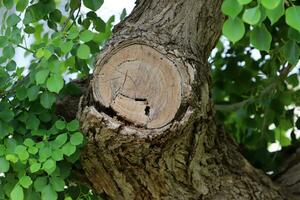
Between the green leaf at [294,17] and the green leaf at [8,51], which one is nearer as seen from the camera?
the green leaf at [294,17]

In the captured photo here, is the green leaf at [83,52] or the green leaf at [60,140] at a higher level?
the green leaf at [83,52]

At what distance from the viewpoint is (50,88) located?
1354 millimetres

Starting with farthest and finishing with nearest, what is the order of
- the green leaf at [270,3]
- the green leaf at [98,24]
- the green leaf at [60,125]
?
the green leaf at [98,24], the green leaf at [60,125], the green leaf at [270,3]

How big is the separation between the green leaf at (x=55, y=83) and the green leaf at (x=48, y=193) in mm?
205

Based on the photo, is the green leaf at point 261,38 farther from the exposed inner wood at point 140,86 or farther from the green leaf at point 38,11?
the green leaf at point 38,11

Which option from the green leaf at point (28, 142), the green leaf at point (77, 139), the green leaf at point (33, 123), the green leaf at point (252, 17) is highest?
the green leaf at point (252, 17)

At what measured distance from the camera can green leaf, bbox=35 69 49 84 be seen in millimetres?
1359

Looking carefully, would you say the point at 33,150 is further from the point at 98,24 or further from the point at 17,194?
the point at 98,24

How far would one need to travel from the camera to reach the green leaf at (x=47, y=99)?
1.44 m

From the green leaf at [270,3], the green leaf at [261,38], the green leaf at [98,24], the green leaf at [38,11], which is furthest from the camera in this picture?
the green leaf at [98,24]

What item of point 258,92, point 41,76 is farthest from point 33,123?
point 258,92

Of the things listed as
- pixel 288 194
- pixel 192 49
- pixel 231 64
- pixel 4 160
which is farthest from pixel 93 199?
pixel 231 64

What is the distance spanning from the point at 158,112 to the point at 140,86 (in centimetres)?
7

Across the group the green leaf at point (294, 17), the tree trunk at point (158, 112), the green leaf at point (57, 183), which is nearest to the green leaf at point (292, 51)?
the tree trunk at point (158, 112)
